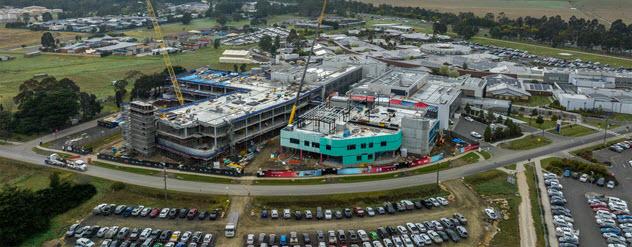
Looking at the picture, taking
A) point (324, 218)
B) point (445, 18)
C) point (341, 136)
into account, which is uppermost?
point (445, 18)

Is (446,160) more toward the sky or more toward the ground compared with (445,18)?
more toward the ground

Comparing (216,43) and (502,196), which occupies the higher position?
(216,43)

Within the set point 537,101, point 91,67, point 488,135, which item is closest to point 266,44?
point 91,67

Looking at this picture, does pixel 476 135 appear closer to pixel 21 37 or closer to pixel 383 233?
pixel 383 233

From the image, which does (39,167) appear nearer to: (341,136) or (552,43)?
(341,136)

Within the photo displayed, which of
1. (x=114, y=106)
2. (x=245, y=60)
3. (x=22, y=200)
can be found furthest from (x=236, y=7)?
(x=22, y=200)
